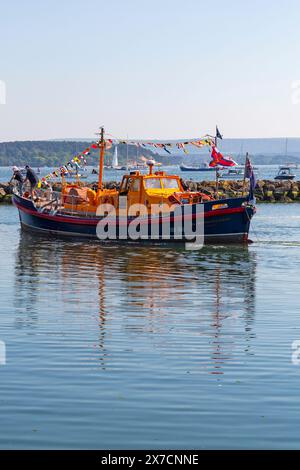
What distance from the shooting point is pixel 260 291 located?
2664 centimetres

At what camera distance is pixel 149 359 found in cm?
1619

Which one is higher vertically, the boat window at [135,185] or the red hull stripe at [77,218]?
the boat window at [135,185]

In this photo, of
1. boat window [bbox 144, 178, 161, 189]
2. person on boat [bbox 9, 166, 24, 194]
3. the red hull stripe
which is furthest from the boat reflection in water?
person on boat [bbox 9, 166, 24, 194]

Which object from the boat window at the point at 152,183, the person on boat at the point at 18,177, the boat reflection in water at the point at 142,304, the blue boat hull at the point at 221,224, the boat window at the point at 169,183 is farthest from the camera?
the person on boat at the point at 18,177

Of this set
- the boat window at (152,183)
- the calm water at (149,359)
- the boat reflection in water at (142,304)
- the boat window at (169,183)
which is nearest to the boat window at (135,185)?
the boat window at (152,183)

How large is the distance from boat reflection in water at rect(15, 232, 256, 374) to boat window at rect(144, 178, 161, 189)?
355 cm

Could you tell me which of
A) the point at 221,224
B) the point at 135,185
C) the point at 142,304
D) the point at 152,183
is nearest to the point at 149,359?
the point at 142,304

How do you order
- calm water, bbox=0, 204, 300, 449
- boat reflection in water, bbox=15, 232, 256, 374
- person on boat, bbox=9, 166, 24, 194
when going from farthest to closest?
person on boat, bbox=9, 166, 24, 194 < boat reflection in water, bbox=15, 232, 256, 374 < calm water, bbox=0, 204, 300, 449

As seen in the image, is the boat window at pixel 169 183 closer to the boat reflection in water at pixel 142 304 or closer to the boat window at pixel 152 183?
the boat window at pixel 152 183

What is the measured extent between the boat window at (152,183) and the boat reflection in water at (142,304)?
355 centimetres

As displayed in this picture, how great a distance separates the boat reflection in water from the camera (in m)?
16.9

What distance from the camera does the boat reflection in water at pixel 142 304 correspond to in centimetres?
1688

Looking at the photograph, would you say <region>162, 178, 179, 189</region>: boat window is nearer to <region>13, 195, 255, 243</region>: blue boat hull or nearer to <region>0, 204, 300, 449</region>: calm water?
<region>13, 195, 255, 243</region>: blue boat hull
